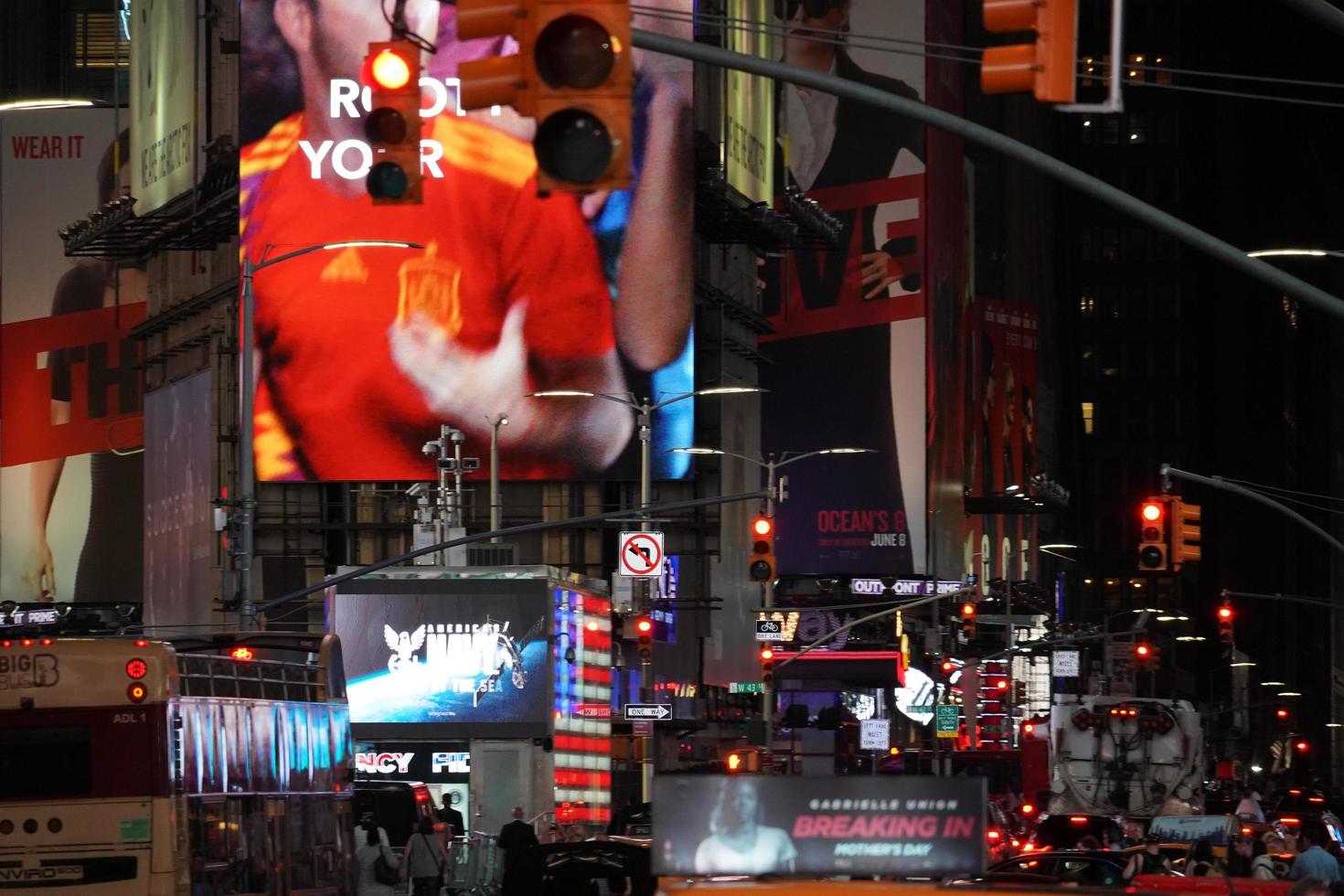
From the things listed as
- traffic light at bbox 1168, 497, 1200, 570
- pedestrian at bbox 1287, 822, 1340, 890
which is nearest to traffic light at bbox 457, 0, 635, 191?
pedestrian at bbox 1287, 822, 1340, 890

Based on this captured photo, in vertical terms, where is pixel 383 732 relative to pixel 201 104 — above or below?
below

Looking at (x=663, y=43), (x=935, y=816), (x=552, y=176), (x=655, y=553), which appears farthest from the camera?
(x=655, y=553)

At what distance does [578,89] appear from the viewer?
36.9 feet

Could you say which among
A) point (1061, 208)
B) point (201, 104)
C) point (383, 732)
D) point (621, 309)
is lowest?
point (383, 732)

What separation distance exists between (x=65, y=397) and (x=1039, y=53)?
303 feet

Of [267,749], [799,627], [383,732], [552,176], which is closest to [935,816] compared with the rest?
[552,176]

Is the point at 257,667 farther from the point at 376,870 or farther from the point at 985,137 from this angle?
the point at 985,137

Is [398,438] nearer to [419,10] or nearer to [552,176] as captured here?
[419,10]

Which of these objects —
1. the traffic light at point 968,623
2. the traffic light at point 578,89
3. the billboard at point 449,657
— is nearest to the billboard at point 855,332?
the traffic light at point 968,623

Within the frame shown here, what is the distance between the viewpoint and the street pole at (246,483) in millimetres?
32781

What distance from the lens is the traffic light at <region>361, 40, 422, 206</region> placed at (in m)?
13.1

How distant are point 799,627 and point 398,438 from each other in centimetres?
3625

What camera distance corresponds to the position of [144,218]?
7844 centimetres

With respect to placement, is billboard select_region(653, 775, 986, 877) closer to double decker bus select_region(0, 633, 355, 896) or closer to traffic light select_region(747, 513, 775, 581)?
double decker bus select_region(0, 633, 355, 896)
